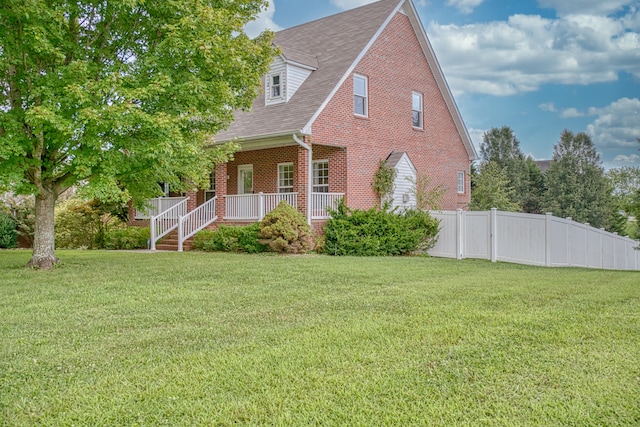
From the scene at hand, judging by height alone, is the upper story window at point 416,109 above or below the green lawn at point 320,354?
above

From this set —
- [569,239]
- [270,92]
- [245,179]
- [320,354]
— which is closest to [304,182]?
[270,92]

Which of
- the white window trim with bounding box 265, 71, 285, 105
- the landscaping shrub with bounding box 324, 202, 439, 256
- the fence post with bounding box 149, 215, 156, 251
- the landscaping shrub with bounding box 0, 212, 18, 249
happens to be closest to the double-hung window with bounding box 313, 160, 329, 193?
the landscaping shrub with bounding box 324, 202, 439, 256

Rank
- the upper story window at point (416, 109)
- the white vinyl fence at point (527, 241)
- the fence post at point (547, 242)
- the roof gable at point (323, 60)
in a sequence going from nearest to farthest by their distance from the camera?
1. the fence post at point (547, 242)
2. the white vinyl fence at point (527, 241)
3. the roof gable at point (323, 60)
4. the upper story window at point (416, 109)

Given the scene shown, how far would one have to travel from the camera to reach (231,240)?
16.5 meters

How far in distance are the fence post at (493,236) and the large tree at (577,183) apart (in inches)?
984

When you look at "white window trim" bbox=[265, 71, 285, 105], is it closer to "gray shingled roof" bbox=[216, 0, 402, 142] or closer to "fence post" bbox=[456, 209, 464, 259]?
"gray shingled roof" bbox=[216, 0, 402, 142]

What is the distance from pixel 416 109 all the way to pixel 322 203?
23.3 feet

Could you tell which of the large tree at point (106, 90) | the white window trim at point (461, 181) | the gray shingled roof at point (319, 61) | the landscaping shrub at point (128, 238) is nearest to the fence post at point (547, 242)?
the gray shingled roof at point (319, 61)

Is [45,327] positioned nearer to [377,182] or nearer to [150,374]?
[150,374]

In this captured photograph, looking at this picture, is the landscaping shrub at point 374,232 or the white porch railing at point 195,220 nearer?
the landscaping shrub at point 374,232

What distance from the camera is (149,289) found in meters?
8.47

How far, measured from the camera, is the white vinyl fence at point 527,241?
14.2 metres

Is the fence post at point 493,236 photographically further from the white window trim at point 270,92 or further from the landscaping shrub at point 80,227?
the landscaping shrub at point 80,227

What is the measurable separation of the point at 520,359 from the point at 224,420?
2.69 meters
